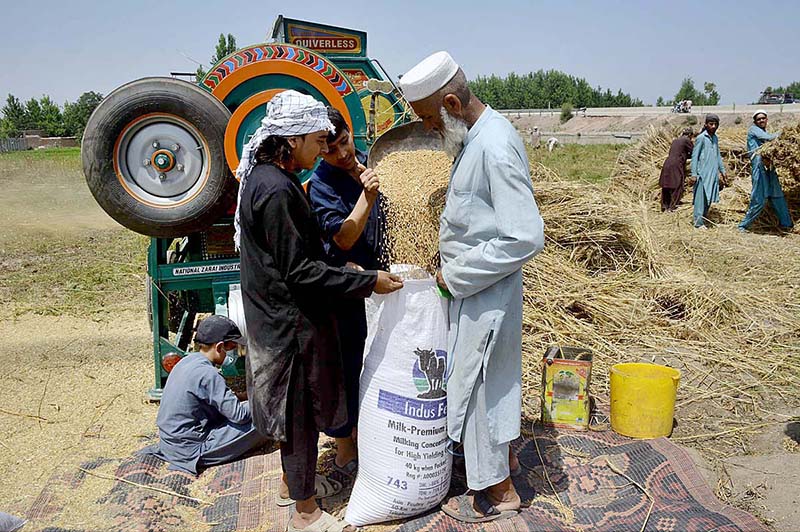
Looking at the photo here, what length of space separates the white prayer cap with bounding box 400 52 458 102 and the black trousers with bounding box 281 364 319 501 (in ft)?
3.68

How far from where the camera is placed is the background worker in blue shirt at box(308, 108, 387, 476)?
8.50ft

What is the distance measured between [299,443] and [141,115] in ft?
7.07

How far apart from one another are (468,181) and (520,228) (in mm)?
277

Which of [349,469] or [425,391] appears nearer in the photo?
[425,391]

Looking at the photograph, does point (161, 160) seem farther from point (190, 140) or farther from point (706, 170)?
point (706, 170)

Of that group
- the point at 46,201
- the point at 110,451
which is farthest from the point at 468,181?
the point at 46,201

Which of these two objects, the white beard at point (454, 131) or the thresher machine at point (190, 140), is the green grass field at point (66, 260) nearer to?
the thresher machine at point (190, 140)

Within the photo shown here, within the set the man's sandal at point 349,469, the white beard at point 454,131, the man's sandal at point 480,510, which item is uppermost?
the white beard at point 454,131

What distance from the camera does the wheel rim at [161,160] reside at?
140 inches

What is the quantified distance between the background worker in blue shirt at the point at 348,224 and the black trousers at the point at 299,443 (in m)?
0.31

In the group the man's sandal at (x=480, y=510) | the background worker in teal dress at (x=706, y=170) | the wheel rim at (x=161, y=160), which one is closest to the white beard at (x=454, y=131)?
the man's sandal at (x=480, y=510)

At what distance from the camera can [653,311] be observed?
5.04 meters

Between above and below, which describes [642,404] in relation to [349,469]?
above

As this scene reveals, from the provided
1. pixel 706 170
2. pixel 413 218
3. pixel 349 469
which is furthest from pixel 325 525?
pixel 706 170
